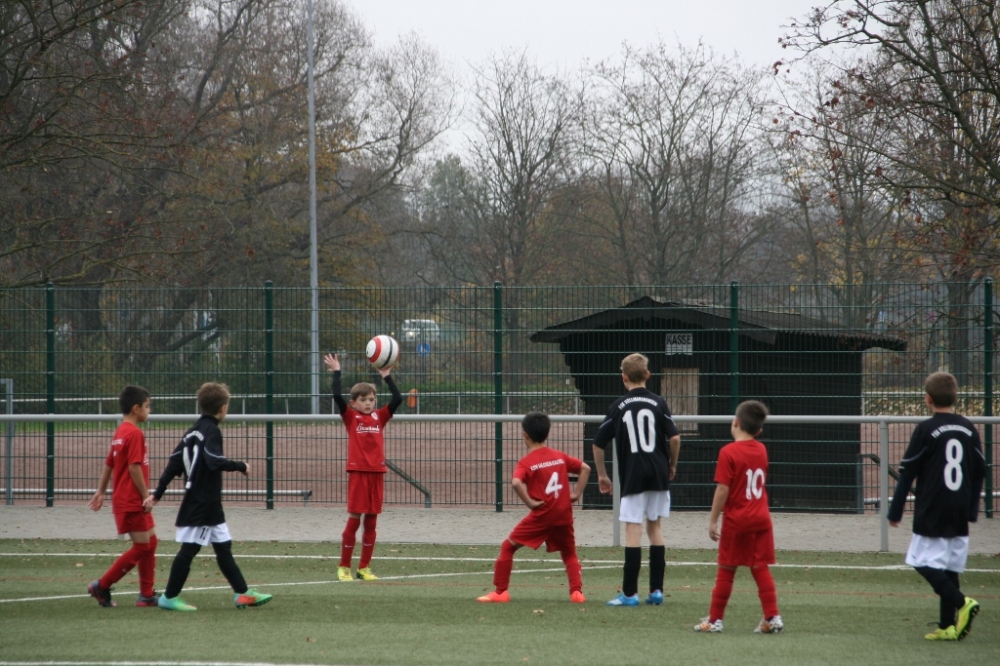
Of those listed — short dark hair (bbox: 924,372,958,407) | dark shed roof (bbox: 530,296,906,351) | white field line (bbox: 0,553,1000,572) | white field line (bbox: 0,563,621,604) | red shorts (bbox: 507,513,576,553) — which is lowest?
white field line (bbox: 0,553,1000,572)

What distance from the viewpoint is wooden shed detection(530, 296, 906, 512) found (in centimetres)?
1223

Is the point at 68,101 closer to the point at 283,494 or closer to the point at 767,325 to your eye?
the point at 283,494

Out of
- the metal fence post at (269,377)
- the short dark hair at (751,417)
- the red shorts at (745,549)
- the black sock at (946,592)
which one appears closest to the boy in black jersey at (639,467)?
the short dark hair at (751,417)

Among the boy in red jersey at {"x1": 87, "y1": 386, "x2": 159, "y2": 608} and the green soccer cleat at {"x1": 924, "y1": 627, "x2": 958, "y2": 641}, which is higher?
the boy in red jersey at {"x1": 87, "y1": 386, "x2": 159, "y2": 608}

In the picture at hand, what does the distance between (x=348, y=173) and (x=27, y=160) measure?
20.4 meters

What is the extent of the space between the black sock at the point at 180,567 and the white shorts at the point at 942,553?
14.7 ft

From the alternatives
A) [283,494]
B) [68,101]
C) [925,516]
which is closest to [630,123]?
[68,101]

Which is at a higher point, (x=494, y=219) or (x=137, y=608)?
(x=494, y=219)

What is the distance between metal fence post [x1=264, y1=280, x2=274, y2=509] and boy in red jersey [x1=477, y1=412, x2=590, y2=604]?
621 cm

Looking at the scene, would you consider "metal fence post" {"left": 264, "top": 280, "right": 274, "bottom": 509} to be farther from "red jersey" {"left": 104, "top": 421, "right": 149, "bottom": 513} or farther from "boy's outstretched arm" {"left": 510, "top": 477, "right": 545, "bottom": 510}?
"boy's outstretched arm" {"left": 510, "top": 477, "right": 545, "bottom": 510}

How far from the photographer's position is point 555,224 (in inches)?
1220

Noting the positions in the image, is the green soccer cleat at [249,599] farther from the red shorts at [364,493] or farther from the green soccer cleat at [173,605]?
the red shorts at [364,493]

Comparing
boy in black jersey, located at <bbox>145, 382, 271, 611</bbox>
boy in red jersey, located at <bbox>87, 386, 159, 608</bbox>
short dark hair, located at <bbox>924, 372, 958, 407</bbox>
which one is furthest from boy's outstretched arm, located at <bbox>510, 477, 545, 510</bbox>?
short dark hair, located at <bbox>924, 372, 958, 407</bbox>

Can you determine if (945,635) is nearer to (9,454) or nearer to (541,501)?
(541,501)
